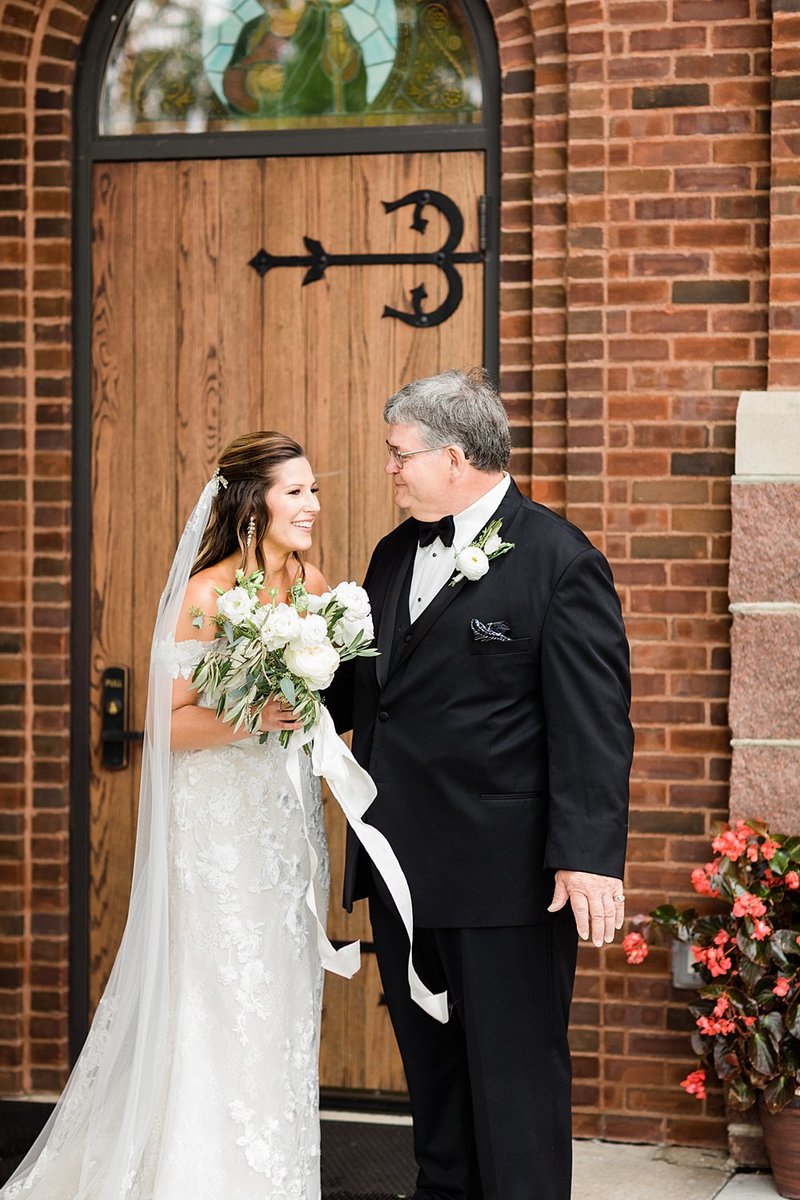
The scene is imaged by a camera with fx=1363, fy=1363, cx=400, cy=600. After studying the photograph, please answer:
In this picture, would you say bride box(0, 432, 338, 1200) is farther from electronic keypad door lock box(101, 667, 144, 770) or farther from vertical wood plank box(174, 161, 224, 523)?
electronic keypad door lock box(101, 667, 144, 770)

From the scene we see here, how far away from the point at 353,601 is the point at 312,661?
182 millimetres

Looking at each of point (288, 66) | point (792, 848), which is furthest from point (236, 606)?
point (288, 66)

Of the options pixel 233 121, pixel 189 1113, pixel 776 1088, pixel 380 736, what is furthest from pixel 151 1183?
pixel 233 121

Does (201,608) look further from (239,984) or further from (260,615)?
(239,984)

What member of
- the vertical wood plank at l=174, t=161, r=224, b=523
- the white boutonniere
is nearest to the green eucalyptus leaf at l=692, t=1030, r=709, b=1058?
the white boutonniere

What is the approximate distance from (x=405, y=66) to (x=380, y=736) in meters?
2.36

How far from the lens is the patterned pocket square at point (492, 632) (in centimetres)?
303

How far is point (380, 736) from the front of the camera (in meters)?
3.14

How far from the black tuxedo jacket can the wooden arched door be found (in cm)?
129

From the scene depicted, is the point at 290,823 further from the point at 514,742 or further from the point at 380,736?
the point at 514,742

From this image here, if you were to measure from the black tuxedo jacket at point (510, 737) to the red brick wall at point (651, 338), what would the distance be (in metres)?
0.98

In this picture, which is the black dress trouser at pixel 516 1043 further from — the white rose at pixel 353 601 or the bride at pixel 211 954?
the white rose at pixel 353 601

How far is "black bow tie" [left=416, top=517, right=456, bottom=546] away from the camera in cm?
317

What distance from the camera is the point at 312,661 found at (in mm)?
2893
